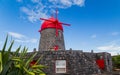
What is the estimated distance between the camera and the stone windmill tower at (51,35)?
84.3ft

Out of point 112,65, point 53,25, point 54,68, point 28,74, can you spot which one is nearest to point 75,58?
point 54,68

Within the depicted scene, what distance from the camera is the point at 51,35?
26.1 metres

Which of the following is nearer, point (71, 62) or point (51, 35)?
point (71, 62)

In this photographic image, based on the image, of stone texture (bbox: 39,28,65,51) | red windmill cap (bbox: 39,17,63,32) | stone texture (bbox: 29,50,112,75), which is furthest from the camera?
red windmill cap (bbox: 39,17,63,32)

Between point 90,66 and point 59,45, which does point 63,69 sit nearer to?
point 90,66

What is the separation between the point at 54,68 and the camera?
18.0m

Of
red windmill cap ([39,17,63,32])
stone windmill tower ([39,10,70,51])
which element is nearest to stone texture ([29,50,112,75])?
stone windmill tower ([39,10,70,51])

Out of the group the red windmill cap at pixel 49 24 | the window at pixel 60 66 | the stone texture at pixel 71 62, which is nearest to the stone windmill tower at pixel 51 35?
the red windmill cap at pixel 49 24

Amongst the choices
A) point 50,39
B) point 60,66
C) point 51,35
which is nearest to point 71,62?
point 60,66

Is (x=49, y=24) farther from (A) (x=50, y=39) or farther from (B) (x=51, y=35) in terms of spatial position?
(A) (x=50, y=39)

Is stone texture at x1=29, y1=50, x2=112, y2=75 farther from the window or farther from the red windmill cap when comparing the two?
the red windmill cap

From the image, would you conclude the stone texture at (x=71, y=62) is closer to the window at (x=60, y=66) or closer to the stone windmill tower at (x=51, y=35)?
the window at (x=60, y=66)

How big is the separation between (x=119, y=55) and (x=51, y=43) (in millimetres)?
8832

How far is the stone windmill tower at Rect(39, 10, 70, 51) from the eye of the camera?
25.7 metres
